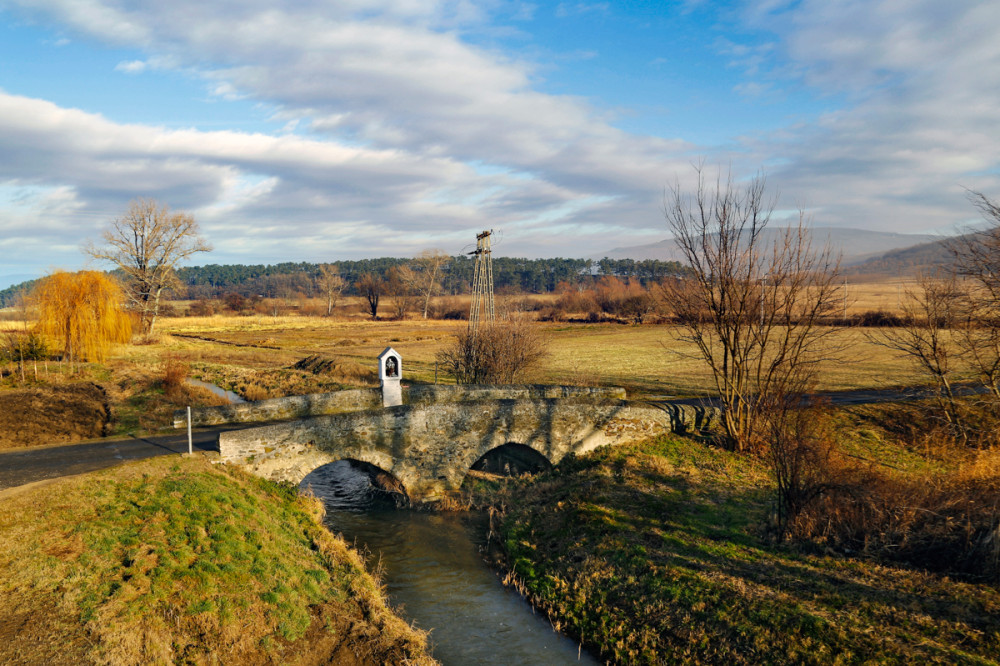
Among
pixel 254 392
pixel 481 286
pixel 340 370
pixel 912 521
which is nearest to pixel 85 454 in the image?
pixel 254 392

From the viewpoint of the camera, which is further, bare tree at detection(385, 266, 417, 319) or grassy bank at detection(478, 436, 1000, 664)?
bare tree at detection(385, 266, 417, 319)

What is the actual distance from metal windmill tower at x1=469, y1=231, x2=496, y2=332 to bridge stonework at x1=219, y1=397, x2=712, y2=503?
36.7 ft

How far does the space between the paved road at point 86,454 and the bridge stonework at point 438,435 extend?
6.22 ft

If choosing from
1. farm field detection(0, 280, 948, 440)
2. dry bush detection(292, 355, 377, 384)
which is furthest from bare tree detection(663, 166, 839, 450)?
dry bush detection(292, 355, 377, 384)

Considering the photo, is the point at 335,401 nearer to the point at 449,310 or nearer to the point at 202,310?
the point at 449,310

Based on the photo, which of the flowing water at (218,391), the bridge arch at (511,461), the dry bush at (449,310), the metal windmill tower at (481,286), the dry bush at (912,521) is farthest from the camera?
the dry bush at (449,310)

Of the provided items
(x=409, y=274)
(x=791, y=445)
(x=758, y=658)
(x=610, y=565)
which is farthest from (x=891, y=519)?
(x=409, y=274)

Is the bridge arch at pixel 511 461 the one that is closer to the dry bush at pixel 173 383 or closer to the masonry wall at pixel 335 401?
the masonry wall at pixel 335 401

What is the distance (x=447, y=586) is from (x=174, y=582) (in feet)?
19.6

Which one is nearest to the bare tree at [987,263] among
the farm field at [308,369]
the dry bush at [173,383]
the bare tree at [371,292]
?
the farm field at [308,369]

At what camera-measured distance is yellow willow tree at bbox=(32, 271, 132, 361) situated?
35.4m

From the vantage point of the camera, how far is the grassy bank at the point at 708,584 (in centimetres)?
956

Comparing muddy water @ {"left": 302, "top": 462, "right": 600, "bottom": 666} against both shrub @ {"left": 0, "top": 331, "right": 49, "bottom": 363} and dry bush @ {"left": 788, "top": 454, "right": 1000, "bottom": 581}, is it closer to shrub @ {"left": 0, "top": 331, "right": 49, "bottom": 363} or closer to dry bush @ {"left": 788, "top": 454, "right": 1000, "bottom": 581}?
dry bush @ {"left": 788, "top": 454, "right": 1000, "bottom": 581}

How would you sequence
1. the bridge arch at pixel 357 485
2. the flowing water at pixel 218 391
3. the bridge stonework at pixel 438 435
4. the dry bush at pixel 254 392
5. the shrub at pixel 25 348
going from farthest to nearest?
1. the shrub at pixel 25 348
2. the flowing water at pixel 218 391
3. the dry bush at pixel 254 392
4. the bridge arch at pixel 357 485
5. the bridge stonework at pixel 438 435
